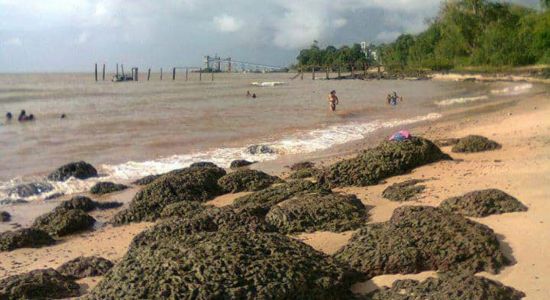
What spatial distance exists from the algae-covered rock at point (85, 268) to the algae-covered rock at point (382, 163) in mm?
3835

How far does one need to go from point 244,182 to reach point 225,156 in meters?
5.21

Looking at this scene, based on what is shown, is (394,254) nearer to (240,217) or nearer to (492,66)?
(240,217)

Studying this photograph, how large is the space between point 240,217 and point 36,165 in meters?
10.2

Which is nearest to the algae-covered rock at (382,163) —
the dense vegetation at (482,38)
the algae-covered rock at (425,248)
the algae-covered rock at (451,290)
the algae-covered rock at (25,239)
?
the algae-covered rock at (425,248)

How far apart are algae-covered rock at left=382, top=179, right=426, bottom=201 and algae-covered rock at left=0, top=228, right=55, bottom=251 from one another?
14.7 ft

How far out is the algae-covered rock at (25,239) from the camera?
6734 millimetres

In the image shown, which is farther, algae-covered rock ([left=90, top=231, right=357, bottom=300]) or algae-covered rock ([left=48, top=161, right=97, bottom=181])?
algae-covered rock ([left=48, top=161, right=97, bottom=181])

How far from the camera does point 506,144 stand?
35.3ft

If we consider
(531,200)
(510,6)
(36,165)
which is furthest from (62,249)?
(510,6)

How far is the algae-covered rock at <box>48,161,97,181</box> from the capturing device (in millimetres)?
11422

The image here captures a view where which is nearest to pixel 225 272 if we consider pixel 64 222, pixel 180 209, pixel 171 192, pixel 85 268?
pixel 85 268

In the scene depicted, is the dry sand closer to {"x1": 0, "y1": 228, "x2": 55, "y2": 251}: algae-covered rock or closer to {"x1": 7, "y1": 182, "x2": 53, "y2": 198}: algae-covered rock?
Result: {"x1": 0, "y1": 228, "x2": 55, "y2": 251}: algae-covered rock

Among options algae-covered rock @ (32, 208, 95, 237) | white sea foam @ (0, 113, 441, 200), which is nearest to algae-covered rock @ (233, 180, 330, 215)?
algae-covered rock @ (32, 208, 95, 237)

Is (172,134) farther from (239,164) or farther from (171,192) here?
(171,192)
